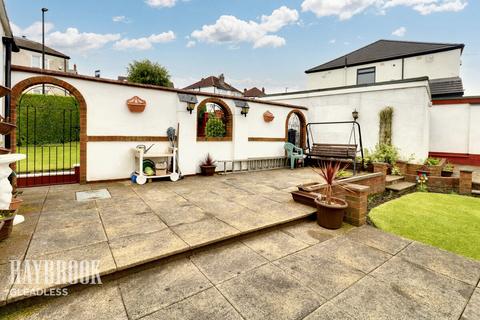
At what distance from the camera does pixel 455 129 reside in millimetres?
11195

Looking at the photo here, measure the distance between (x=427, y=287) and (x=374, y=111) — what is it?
8.79 metres

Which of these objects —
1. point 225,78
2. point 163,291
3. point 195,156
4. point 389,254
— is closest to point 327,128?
point 195,156

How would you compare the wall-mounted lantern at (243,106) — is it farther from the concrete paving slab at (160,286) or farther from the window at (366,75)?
the window at (366,75)

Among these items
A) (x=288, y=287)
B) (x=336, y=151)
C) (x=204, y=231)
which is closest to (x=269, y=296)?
(x=288, y=287)

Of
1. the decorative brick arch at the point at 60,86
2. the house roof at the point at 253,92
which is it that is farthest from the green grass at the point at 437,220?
the house roof at the point at 253,92

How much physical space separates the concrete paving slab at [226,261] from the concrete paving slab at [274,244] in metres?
0.12

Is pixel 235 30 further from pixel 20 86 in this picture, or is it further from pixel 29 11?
pixel 20 86

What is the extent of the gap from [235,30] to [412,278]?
24175 millimetres

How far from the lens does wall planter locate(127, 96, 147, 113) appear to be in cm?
626

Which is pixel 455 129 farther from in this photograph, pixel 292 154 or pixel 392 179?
pixel 292 154

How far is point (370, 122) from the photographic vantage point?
9.88 metres

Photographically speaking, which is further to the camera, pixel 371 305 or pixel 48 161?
pixel 48 161

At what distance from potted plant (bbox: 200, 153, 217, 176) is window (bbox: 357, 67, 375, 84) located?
1488cm

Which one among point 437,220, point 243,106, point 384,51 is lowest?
point 437,220
